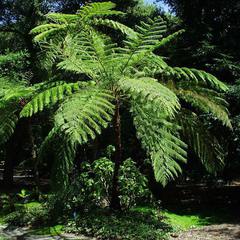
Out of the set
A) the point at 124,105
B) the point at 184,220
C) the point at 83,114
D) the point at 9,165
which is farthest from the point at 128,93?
the point at 9,165

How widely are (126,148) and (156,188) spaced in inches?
60.1

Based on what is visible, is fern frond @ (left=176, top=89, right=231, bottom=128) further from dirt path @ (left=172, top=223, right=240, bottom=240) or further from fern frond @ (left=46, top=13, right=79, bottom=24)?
fern frond @ (left=46, top=13, right=79, bottom=24)

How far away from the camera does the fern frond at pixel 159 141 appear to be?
21.6ft

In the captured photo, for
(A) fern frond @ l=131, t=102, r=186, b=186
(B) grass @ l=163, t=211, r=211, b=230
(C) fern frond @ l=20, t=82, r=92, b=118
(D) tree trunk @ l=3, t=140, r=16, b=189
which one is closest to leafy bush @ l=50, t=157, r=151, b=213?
(B) grass @ l=163, t=211, r=211, b=230

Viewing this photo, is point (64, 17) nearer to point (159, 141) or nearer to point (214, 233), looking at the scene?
point (159, 141)

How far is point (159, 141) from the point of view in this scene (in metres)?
6.86

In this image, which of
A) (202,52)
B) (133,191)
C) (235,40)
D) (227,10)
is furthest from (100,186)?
(227,10)

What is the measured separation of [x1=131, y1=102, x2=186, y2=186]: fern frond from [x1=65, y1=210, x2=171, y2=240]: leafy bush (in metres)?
1.46

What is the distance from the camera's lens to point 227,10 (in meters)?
13.0

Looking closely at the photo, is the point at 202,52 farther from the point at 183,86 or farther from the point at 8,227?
the point at 8,227

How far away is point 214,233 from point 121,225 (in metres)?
1.89

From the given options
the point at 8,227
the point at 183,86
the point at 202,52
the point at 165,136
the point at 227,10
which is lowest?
the point at 8,227

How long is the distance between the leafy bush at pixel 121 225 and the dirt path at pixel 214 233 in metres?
0.41

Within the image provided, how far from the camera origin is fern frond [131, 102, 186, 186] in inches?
260
